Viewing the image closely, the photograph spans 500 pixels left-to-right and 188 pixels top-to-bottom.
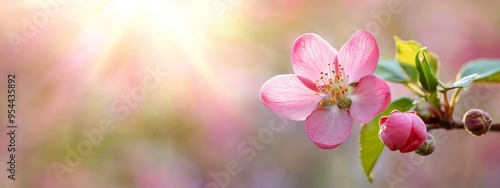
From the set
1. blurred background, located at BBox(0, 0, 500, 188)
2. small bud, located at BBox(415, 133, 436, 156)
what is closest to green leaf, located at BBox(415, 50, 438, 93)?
small bud, located at BBox(415, 133, 436, 156)

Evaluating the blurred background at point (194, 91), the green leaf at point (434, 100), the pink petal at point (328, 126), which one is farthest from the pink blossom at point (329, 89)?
the blurred background at point (194, 91)

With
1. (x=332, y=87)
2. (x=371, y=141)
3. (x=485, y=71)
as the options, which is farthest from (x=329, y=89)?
(x=485, y=71)

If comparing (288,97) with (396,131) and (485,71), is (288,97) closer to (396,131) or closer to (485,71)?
(396,131)

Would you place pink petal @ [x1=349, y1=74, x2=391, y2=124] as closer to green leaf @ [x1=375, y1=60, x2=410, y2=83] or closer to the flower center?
the flower center

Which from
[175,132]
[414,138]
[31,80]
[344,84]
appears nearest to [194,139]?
[175,132]

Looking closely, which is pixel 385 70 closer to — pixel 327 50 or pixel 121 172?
pixel 327 50
